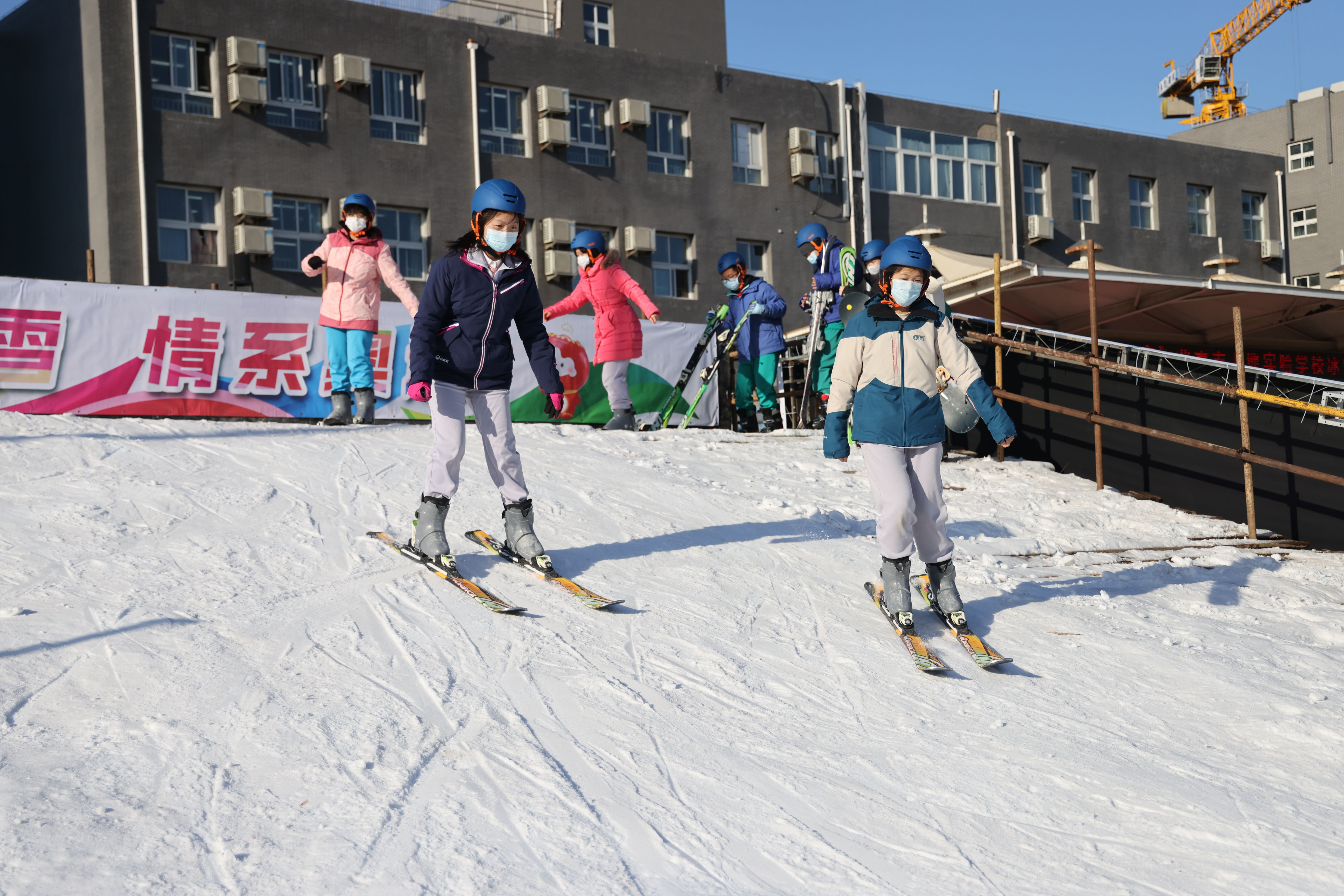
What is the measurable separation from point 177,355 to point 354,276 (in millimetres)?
2626

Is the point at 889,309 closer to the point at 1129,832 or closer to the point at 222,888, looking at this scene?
the point at 1129,832

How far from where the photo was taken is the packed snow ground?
348 centimetres

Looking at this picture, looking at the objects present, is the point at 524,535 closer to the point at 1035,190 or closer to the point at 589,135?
the point at 589,135

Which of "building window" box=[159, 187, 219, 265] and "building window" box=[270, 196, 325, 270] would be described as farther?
"building window" box=[270, 196, 325, 270]

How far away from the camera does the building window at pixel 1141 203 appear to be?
34.3 meters

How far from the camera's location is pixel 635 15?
3191cm

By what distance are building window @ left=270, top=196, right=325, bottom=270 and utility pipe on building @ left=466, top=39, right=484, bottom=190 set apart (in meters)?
3.28

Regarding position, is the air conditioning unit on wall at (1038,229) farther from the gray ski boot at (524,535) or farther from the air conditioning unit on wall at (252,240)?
the gray ski boot at (524,535)

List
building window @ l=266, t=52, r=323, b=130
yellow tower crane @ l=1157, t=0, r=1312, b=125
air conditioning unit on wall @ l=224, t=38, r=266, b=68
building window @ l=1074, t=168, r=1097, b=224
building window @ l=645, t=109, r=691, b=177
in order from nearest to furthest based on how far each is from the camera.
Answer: air conditioning unit on wall @ l=224, t=38, r=266, b=68, building window @ l=266, t=52, r=323, b=130, building window @ l=645, t=109, r=691, b=177, building window @ l=1074, t=168, r=1097, b=224, yellow tower crane @ l=1157, t=0, r=1312, b=125

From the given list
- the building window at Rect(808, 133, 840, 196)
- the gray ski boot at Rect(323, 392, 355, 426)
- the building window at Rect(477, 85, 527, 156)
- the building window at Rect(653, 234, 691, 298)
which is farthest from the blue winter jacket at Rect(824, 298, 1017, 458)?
the building window at Rect(808, 133, 840, 196)

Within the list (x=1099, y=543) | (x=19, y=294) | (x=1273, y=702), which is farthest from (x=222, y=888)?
Answer: (x=19, y=294)

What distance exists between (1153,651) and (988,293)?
36.1ft

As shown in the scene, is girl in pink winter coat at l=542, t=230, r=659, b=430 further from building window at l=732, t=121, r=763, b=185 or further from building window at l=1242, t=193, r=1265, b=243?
building window at l=1242, t=193, r=1265, b=243

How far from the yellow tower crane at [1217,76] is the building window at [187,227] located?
44469 millimetres
